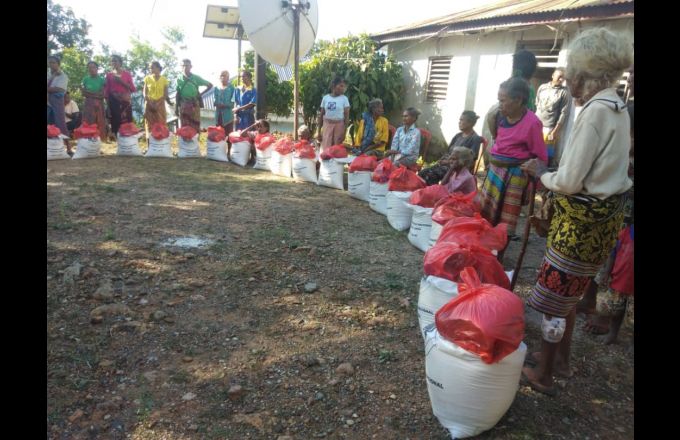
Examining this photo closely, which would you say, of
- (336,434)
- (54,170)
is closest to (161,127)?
(54,170)

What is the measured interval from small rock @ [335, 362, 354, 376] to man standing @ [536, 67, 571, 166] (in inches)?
163

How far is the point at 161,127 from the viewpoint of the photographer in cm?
811

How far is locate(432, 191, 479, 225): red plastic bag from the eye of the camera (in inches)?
132

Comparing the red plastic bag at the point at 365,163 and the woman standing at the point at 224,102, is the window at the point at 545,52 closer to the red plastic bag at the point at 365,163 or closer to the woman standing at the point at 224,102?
the red plastic bag at the point at 365,163

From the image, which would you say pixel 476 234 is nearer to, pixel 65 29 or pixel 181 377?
pixel 181 377

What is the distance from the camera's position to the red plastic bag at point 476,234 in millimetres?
2602

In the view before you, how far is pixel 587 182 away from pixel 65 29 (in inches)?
1027

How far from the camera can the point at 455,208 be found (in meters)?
3.39

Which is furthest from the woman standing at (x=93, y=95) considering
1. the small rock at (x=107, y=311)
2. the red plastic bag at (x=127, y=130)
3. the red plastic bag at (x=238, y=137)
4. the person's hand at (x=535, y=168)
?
the person's hand at (x=535, y=168)

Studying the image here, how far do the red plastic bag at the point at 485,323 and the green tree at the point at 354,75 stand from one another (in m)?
7.99

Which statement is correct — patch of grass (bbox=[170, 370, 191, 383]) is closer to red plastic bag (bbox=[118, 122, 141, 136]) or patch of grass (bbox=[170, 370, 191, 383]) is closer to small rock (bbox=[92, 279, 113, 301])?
small rock (bbox=[92, 279, 113, 301])

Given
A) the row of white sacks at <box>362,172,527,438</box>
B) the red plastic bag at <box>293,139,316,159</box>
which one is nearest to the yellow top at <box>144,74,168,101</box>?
the red plastic bag at <box>293,139,316,159</box>

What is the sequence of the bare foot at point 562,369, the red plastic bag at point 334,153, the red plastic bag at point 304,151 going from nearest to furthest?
1. the bare foot at point 562,369
2. the red plastic bag at point 334,153
3. the red plastic bag at point 304,151
